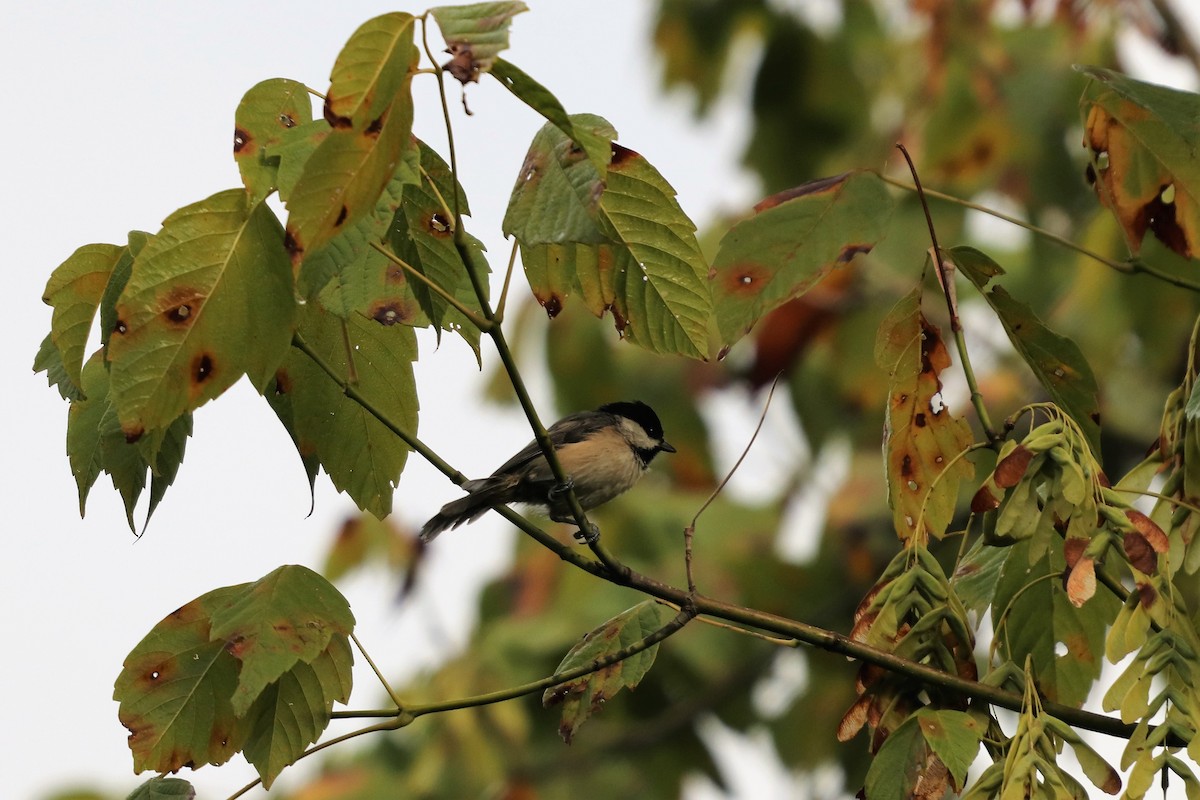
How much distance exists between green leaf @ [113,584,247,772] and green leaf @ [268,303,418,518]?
0.30 metres

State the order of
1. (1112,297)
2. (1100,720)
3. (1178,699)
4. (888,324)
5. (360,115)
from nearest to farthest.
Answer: (360,115) → (1178,699) → (1100,720) → (888,324) → (1112,297)

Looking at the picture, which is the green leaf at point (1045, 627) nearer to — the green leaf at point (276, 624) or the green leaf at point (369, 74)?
the green leaf at point (276, 624)

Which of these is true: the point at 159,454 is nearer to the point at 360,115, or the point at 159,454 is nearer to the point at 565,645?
the point at 360,115

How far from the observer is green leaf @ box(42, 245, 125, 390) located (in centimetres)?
227

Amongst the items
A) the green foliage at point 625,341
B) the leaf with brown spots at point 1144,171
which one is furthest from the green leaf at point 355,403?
the leaf with brown spots at point 1144,171

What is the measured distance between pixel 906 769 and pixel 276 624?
1.04 m

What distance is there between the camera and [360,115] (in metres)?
1.74

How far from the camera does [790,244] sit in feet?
7.88

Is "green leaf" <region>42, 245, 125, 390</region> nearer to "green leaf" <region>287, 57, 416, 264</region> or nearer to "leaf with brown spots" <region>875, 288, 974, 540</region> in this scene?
"green leaf" <region>287, 57, 416, 264</region>

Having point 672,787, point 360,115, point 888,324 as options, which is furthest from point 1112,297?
point 672,787

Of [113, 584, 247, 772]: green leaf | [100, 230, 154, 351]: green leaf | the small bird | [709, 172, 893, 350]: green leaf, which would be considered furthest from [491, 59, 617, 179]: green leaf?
the small bird

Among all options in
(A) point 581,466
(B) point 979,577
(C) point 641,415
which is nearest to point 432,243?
(B) point 979,577

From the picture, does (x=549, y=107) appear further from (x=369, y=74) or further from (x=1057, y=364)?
(x=1057, y=364)

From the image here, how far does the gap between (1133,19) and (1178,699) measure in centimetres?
567
